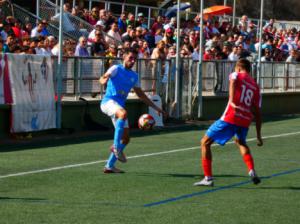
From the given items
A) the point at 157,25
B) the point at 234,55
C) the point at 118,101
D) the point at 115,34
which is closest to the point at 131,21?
the point at 157,25

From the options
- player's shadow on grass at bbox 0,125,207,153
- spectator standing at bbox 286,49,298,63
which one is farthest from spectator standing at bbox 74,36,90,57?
spectator standing at bbox 286,49,298,63

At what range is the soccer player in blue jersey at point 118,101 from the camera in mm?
14125

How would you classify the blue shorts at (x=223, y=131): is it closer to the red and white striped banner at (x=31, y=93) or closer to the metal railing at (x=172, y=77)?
the red and white striped banner at (x=31, y=93)

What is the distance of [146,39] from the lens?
29703mm

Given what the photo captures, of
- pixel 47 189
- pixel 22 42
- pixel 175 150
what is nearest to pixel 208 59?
pixel 22 42

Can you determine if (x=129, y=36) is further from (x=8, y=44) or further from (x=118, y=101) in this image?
(x=118, y=101)

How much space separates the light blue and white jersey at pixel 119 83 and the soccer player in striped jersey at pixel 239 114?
7.26ft

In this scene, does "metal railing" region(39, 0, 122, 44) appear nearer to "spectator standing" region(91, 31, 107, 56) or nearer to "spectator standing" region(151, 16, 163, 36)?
"spectator standing" region(91, 31, 107, 56)

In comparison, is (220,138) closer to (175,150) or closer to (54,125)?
(175,150)

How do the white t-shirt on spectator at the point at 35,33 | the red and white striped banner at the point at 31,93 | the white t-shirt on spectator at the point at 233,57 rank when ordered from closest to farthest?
the red and white striped banner at the point at 31,93, the white t-shirt on spectator at the point at 35,33, the white t-shirt on spectator at the point at 233,57

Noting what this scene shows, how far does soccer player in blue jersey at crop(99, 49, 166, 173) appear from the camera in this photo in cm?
1412

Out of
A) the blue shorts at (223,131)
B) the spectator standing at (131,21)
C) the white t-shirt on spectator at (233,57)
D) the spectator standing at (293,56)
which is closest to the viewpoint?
the blue shorts at (223,131)

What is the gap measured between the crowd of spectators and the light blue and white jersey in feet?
20.7

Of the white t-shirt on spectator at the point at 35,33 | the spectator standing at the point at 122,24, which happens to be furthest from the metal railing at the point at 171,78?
the spectator standing at the point at 122,24
